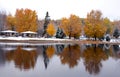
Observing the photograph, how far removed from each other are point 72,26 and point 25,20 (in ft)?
45.6

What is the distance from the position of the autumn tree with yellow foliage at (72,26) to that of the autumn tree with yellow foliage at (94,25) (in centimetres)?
305

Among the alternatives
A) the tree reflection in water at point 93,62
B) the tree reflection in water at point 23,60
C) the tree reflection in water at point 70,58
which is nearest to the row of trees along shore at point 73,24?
the tree reflection in water at point 70,58

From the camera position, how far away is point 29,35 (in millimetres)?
79312

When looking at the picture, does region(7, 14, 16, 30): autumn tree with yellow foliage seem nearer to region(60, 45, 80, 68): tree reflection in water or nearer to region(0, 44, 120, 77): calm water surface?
region(60, 45, 80, 68): tree reflection in water

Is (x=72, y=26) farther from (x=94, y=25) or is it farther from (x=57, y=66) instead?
(x=57, y=66)

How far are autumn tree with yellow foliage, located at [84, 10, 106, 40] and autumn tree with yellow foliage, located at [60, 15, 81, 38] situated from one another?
3053mm

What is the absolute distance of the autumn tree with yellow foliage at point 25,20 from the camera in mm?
77625

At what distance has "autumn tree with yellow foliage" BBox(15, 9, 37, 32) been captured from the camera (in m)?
77.6

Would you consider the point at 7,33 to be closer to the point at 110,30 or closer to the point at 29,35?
the point at 29,35

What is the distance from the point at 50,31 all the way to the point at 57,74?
250 feet

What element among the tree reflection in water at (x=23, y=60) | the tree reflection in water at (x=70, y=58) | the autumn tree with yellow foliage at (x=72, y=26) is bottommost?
the tree reflection in water at (x=70, y=58)

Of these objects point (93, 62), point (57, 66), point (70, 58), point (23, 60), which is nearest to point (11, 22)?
point (70, 58)

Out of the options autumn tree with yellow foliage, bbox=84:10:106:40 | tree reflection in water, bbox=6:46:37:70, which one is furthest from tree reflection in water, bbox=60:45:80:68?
autumn tree with yellow foliage, bbox=84:10:106:40

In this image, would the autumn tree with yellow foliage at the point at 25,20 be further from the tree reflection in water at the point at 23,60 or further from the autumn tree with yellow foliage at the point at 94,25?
the tree reflection in water at the point at 23,60
